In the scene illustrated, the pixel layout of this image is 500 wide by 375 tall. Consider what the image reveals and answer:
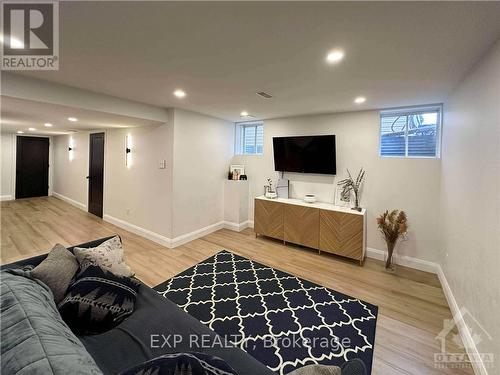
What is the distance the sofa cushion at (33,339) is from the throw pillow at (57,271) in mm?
205

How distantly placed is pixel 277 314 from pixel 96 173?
5619mm

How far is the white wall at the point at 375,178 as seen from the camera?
10.5 feet

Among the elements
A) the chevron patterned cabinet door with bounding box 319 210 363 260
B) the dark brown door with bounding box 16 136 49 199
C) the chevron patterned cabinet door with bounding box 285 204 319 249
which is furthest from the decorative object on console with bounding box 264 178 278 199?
the dark brown door with bounding box 16 136 49 199

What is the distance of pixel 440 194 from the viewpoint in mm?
3086

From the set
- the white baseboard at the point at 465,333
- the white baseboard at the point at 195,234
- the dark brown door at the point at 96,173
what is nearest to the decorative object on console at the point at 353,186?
the white baseboard at the point at 465,333

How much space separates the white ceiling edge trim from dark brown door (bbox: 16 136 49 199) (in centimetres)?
683

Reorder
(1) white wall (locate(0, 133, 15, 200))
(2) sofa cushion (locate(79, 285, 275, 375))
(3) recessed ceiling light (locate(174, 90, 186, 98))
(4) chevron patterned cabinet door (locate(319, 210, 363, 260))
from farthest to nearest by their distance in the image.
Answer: (1) white wall (locate(0, 133, 15, 200)), (4) chevron patterned cabinet door (locate(319, 210, 363, 260)), (3) recessed ceiling light (locate(174, 90, 186, 98)), (2) sofa cushion (locate(79, 285, 275, 375))

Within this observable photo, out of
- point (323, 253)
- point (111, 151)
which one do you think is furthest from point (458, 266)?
point (111, 151)

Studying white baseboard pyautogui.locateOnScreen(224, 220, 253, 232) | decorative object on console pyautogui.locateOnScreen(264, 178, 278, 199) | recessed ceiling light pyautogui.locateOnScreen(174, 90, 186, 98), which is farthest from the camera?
white baseboard pyautogui.locateOnScreen(224, 220, 253, 232)

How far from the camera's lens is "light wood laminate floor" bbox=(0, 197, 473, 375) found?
1890mm

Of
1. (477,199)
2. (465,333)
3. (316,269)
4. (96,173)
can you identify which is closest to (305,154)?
(316,269)

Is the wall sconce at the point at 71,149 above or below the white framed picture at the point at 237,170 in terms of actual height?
above

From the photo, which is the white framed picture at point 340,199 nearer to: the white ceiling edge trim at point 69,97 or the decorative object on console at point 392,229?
the decorative object on console at point 392,229

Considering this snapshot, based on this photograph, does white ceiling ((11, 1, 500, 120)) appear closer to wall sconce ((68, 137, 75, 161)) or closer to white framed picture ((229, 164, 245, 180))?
white framed picture ((229, 164, 245, 180))
